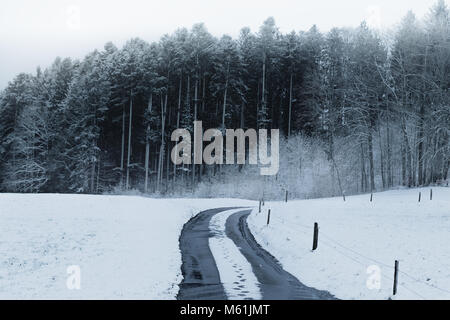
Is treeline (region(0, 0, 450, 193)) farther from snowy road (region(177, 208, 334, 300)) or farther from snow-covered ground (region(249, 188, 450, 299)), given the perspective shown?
snowy road (region(177, 208, 334, 300))

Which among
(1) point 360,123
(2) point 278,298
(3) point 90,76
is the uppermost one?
(3) point 90,76

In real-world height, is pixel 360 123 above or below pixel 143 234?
above

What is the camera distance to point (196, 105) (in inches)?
2362

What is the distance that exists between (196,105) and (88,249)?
1698 inches

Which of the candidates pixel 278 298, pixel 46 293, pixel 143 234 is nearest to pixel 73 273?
pixel 46 293

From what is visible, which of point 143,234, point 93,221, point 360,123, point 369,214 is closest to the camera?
point 143,234

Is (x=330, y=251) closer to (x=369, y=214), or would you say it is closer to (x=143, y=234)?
(x=143, y=234)

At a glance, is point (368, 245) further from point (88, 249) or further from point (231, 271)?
point (88, 249)

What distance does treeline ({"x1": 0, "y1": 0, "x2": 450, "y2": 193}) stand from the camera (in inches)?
1944

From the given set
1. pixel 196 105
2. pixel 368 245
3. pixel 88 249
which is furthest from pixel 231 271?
pixel 196 105

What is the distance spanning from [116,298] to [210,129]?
47878 millimetres

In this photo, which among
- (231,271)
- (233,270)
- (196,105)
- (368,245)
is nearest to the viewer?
(231,271)

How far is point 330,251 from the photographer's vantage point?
19.2 m

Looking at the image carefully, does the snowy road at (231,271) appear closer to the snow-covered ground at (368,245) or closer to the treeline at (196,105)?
the snow-covered ground at (368,245)
